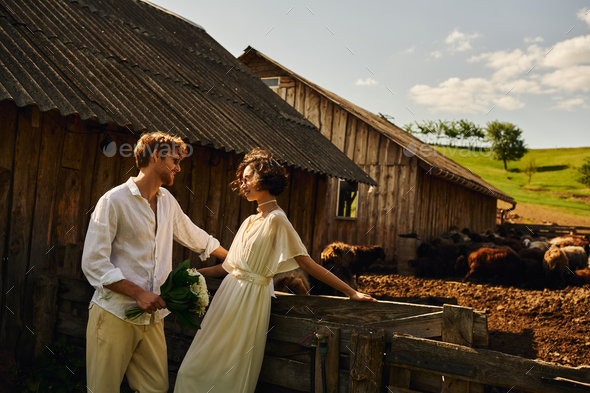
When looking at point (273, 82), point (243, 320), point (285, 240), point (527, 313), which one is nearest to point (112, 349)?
point (243, 320)

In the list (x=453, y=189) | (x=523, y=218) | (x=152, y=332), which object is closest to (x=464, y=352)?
(x=152, y=332)

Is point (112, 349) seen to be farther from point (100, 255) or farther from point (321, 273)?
point (321, 273)

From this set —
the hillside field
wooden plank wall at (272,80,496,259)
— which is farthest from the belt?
the hillside field

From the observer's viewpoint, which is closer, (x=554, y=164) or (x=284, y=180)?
(x=284, y=180)

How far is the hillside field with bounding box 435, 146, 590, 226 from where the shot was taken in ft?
125

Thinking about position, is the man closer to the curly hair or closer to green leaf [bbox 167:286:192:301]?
the curly hair

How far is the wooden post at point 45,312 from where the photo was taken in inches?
161

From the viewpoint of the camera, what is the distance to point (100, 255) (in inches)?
105

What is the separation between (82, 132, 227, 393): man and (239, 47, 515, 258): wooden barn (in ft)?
37.7

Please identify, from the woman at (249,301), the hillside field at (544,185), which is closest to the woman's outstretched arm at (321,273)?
the woman at (249,301)

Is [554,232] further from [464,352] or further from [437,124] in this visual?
[437,124]

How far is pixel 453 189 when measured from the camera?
17.9 meters

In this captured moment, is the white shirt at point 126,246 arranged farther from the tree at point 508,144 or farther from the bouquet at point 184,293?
the tree at point 508,144

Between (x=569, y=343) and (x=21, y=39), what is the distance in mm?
8251
